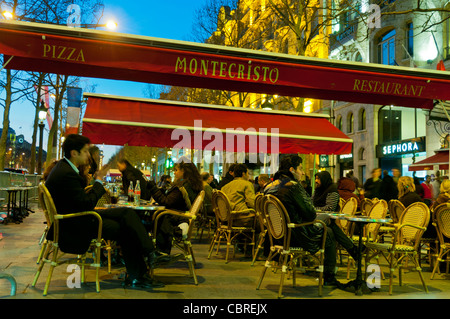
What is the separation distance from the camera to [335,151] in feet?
30.9

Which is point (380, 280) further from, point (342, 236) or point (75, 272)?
point (75, 272)

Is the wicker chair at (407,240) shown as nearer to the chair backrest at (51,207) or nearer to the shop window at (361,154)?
the chair backrest at (51,207)

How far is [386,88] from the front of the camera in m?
7.50

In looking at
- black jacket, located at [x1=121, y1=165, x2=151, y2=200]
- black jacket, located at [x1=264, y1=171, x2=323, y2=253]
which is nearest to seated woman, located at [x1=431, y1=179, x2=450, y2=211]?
black jacket, located at [x1=264, y1=171, x2=323, y2=253]

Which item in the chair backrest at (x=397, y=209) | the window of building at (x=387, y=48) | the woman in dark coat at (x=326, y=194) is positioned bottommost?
the chair backrest at (x=397, y=209)

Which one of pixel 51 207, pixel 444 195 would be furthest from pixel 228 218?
pixel 51 207

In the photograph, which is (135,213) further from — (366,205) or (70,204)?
(366,205)

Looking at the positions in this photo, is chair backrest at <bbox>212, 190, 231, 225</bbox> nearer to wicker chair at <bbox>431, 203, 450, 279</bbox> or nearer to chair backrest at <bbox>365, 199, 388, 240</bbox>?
chair backrest at <bbox>365, 199, 388, 240</bbox>

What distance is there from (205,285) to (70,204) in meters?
2.16

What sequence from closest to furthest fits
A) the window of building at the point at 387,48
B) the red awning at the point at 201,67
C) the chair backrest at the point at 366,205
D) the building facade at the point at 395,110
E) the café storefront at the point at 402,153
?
the red awning at the point at 201,67 < the chair backrest at the point at 366,205 < the building facade at the point at 395,110 < the café storefront at the point at 402,153 < the window of building at the point at 387,48

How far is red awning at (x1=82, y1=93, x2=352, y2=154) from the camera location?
843 centimetres

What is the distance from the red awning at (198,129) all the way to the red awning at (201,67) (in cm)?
142

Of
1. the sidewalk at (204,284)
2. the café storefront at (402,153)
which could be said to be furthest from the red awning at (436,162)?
the sidewalk at (204,284)

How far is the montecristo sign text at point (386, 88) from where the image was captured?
24.2ft
